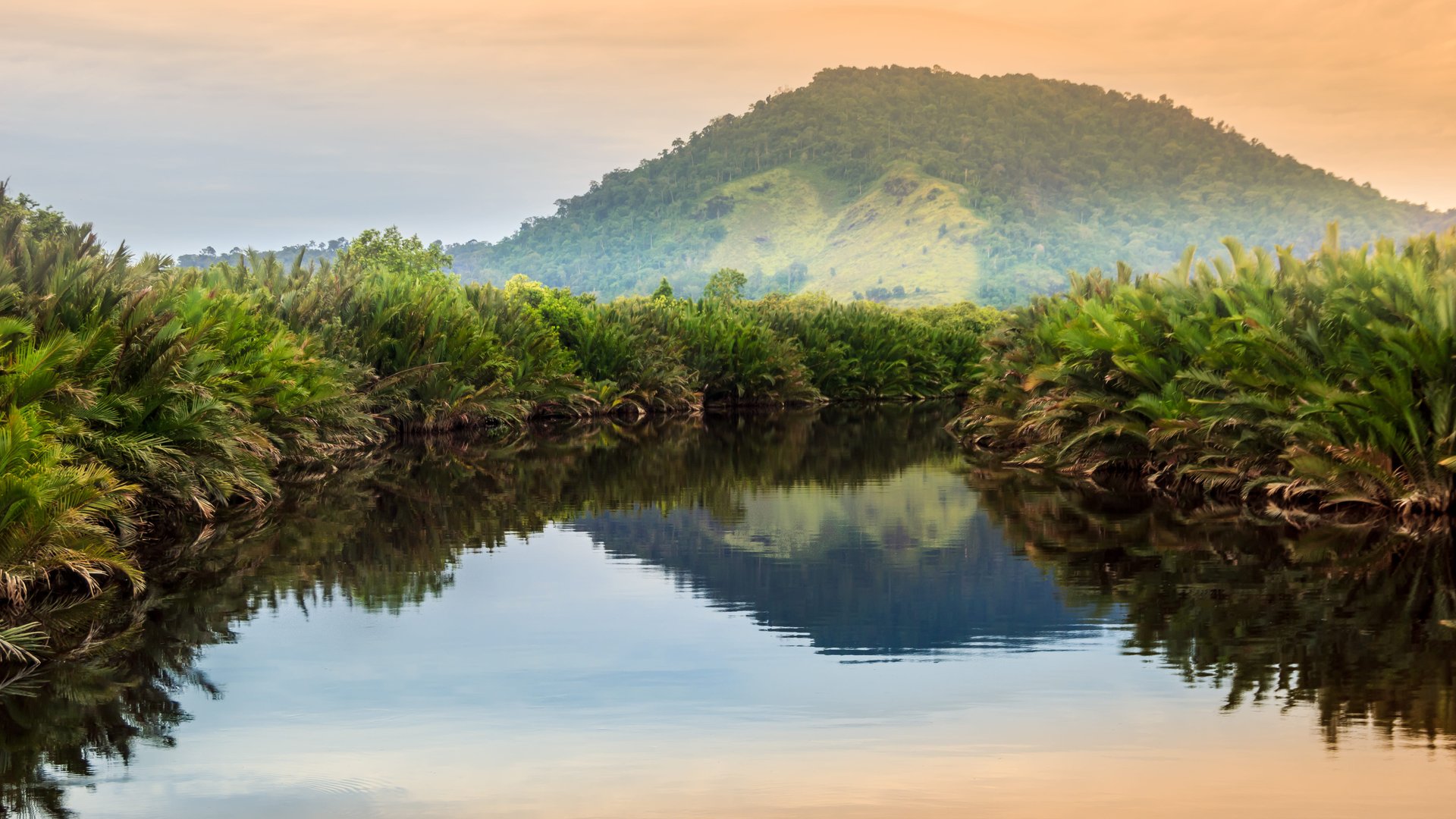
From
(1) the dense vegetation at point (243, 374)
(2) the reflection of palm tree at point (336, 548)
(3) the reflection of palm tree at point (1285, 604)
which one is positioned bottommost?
(2) the reflection of palm tree at point (336, 548)

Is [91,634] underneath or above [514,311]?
underneath

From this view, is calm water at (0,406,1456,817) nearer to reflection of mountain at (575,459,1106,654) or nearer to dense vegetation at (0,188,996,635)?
reflection of mountain at (575,459,1106,654)

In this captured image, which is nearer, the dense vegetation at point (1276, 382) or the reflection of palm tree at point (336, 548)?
the reflection of palm tree at point (336, 548)

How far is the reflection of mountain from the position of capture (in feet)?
29.5

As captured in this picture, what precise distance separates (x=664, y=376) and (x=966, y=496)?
71.7 ft

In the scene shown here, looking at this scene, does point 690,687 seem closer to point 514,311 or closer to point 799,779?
point 799,779

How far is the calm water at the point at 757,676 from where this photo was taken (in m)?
5.77

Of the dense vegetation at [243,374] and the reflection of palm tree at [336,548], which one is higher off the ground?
the dense vegetation at [243,374]

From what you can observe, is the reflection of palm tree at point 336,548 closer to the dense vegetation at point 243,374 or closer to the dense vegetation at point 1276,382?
the dense vegetation at point 243,374

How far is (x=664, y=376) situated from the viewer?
3828cm

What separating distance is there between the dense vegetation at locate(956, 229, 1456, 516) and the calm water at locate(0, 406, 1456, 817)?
1.38 metres

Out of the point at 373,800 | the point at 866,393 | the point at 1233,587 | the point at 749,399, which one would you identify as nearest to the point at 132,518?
the point at 373,800

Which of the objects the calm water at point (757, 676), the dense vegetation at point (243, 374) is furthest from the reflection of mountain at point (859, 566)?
the dense vegetation at point (243, 374)

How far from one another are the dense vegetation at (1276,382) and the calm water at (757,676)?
1375 mm
